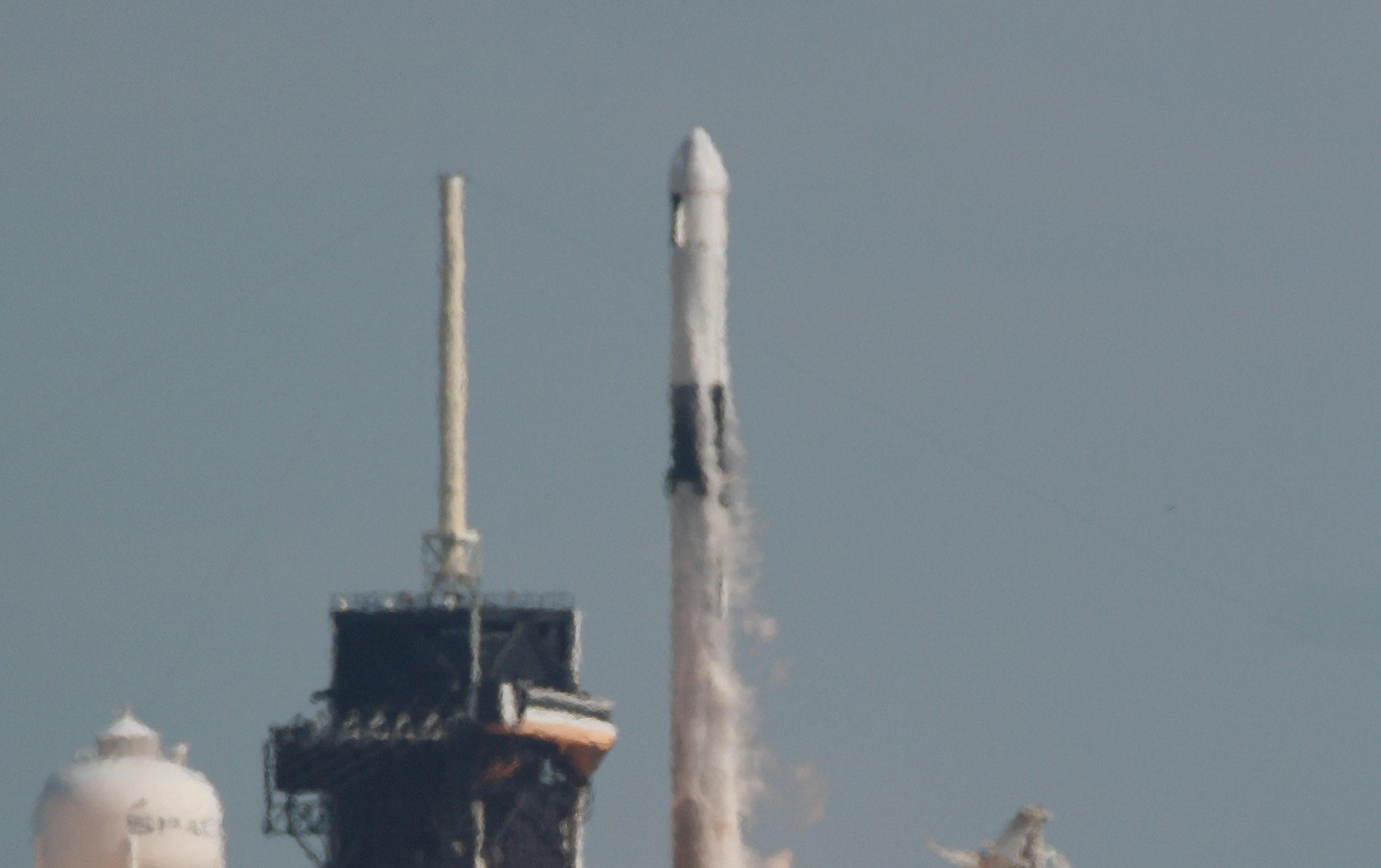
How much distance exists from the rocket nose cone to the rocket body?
29mm

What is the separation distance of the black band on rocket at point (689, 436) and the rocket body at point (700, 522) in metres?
0.03

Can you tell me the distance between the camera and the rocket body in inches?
7594

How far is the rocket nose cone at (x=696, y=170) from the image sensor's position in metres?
193

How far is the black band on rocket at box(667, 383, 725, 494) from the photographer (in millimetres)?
192750

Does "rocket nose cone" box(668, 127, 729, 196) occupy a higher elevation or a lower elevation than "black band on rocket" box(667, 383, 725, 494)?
higher

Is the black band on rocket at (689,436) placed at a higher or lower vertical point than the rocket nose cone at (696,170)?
lower

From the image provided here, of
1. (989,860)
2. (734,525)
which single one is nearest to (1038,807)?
(989,860)

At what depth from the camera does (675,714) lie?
194000mm

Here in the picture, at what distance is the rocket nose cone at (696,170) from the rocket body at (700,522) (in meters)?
0.03

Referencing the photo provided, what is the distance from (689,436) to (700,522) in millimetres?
3014

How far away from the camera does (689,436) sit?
633ft

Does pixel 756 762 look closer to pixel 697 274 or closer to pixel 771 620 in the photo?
pixel 771 620

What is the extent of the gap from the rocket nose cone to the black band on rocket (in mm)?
Answer: 6832

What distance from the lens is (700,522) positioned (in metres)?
193
